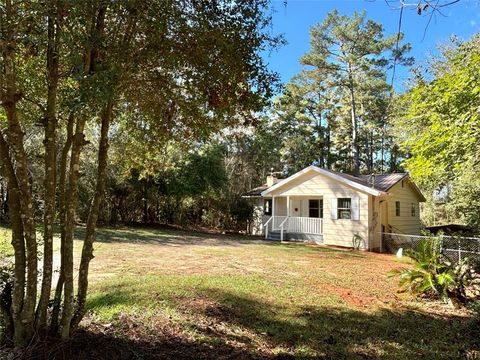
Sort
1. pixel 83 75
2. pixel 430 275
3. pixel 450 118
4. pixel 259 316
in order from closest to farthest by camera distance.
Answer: pixel 83 75, pixel 259 316, pixel 430 275, pixel 450 118

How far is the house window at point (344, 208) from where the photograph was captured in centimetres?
1609

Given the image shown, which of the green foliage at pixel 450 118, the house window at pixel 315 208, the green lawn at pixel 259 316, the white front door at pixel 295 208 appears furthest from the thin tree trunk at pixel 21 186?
the white front door at pixel 295 208

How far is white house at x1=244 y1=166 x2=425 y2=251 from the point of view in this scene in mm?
15516

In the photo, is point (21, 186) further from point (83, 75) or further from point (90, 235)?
point (83, 75)

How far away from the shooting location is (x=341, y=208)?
16.3 meters

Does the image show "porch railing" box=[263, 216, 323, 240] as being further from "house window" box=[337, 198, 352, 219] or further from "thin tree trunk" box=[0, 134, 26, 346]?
"thin tree trunk" box=[0, 134, 26, 346]

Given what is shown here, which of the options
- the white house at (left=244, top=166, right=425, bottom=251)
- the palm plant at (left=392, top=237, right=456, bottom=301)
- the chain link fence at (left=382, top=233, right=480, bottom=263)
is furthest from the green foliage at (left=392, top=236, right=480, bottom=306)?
the white house at (left=244, top=166, right=425, bottom=251)

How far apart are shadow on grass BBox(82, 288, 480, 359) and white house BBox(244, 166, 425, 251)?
9.86 meters

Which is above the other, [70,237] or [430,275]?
[70,237]

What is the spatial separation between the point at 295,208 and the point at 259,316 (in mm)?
14405

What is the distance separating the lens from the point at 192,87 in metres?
4.32

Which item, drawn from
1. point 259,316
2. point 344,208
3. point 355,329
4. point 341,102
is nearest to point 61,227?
point 259,316

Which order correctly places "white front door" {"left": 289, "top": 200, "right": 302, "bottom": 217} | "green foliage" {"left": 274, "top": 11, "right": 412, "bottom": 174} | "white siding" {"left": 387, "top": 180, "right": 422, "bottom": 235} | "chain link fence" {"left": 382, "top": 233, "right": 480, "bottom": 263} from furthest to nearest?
"green foliage" {"left": 274, "top": 11, "right": 412, "bottom": 174} → "white front door" {"left": 289, "top": 200, "right": 302, "bottom": 217} → "white siding" {"left": 387, "top": 180, "right": 422, "bottom": 235} → "chain link fence" {"left": 382, "top": 233, "right": 480, "bottom": 263}

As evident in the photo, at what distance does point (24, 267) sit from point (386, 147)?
3509 cm
